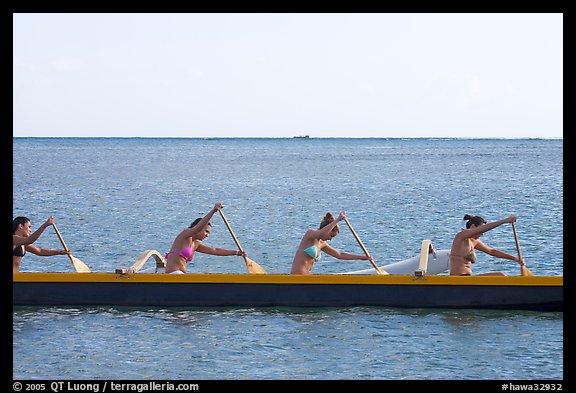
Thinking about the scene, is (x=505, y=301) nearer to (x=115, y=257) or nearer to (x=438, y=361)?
(x=438, y=361)

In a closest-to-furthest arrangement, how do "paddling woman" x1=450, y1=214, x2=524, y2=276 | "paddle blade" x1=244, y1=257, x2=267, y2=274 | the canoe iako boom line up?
1. the canoe iako boom
2. "paddling woman" x1=450, y1=214, x2=524, y2=276
3. "paddle blade" x1=244, y1=257, x2=267, y2=274

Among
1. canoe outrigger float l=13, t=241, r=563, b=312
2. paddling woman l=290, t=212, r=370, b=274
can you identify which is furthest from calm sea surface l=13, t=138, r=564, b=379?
paddling woman l=290, t=212, r=370, b=274

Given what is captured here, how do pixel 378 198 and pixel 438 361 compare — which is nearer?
pixel 438 361

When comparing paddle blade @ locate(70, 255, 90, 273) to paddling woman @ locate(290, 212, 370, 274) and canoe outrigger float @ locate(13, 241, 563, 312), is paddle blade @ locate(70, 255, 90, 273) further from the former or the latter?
paddling woman @ locate(290, 212, 370, 274)

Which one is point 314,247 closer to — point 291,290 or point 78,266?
point 291,290

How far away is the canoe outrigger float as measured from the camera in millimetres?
14719

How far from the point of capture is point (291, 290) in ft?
49.1

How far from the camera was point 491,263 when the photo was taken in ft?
72.9

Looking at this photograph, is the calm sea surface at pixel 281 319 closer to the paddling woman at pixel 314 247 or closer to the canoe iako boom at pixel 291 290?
the canoe iako boom at pixel 291 290

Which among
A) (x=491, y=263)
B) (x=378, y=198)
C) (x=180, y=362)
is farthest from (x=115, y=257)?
(x=378, y=198)

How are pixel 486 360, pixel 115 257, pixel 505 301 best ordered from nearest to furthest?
pixel 486 360 < pixel 505 301 < pixel 115 257

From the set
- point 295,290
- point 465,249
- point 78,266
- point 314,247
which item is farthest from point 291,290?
point 78,266

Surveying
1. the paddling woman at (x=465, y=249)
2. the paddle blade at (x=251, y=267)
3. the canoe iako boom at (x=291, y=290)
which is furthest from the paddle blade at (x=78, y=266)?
the paddling woman at (x=465, y=249)
